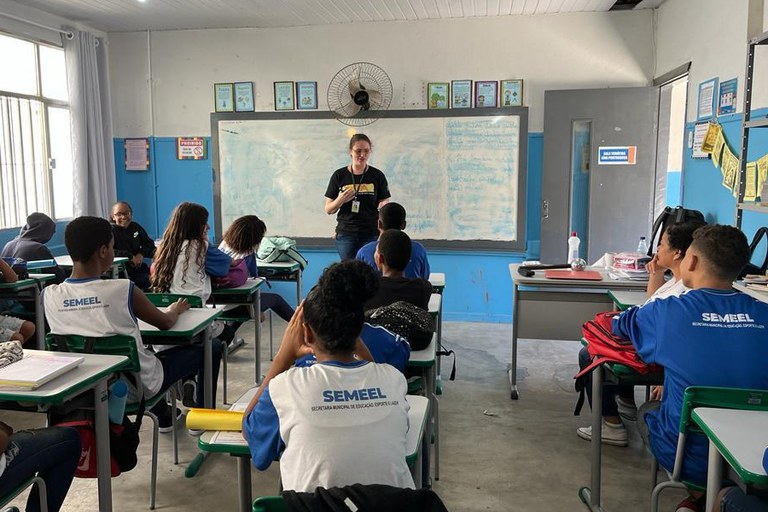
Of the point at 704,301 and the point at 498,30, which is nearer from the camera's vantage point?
the point at 704,301

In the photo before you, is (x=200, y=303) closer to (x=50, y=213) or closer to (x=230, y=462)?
(x=230, y=462)

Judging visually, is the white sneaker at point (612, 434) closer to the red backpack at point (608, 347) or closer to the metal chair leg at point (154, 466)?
the red backpack at point (608, 347)

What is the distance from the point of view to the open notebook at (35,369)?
70.5 inches

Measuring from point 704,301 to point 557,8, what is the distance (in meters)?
3.98

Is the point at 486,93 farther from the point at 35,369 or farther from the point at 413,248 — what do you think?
the point at 35,369

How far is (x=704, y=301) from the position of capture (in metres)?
1.96

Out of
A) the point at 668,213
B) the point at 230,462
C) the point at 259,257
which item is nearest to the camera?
the point at 230,462

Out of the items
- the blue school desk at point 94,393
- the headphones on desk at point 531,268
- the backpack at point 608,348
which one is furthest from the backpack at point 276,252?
the backpack at point 608,348

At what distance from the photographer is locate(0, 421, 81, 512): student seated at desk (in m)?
1.73

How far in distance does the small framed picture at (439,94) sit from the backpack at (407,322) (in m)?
3.68

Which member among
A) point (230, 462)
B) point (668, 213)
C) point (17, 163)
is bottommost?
point (230, 462)

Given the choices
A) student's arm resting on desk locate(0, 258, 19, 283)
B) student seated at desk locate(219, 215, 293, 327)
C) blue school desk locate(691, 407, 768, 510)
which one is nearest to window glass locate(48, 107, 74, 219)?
student's arm resting on desk locate(0, 258, 19, 283)

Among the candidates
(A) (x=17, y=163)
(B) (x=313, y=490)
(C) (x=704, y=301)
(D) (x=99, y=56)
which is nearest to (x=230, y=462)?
(B) (x=313, y=490)

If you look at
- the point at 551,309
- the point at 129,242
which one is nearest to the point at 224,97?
the point at 129,242
